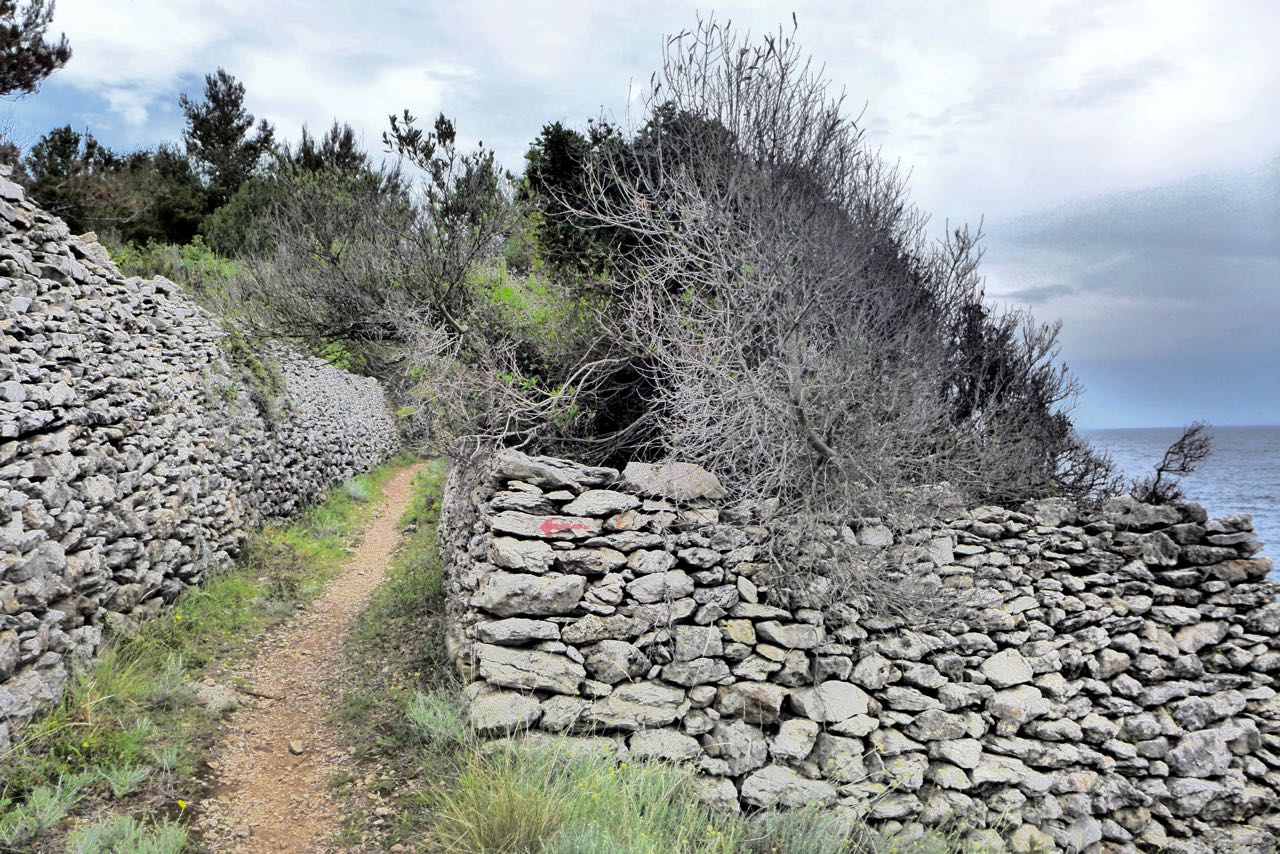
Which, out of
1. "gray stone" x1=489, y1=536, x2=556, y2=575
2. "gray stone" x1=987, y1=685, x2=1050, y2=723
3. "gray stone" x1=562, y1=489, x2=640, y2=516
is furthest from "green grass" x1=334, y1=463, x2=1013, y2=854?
"gray stone" x1=562, y1=489, x2=640, y2=516

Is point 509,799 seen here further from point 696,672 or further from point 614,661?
point 696,672

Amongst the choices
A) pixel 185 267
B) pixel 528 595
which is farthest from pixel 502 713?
pixel 185 267

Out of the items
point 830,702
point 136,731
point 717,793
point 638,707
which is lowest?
point 136,731

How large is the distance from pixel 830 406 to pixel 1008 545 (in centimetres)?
345

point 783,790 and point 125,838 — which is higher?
point 783,790

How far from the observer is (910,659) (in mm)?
6773

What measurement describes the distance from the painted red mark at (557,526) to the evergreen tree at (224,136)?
25763mm

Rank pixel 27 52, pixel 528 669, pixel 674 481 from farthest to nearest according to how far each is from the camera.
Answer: pixel 27 52 < pixel 674 481 < pixel 528 669

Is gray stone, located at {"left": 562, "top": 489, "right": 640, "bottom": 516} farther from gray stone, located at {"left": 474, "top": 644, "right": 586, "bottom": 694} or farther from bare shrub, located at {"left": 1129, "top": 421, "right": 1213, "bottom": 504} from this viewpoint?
bare shrub, located at {"left": 1129, "top": 421, "right": 1213, "bottom": 504}

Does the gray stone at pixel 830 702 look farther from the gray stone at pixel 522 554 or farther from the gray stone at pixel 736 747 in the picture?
the gray stone at pixel 522 554

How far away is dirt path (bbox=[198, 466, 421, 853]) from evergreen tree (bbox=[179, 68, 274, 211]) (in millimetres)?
23090

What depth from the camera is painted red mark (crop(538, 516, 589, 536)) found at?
605 centimetres

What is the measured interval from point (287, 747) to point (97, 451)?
3.44m

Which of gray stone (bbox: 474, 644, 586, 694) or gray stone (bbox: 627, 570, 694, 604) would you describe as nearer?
gray stone (bbox: 474, 644, 586, 694)
